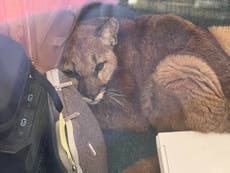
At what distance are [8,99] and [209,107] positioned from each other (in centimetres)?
81

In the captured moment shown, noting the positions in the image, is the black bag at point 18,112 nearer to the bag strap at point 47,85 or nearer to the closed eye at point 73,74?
the bag strap at point 47,85

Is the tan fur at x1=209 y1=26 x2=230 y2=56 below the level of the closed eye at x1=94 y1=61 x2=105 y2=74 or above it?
above

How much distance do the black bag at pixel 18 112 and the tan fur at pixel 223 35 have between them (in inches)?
32.5

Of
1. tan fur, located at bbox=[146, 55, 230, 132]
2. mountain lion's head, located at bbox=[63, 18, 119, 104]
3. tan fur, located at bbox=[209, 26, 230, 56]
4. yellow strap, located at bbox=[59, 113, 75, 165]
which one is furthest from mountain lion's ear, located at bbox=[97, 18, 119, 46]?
yellow strap, located at bbox=[59, 113, 75, 165]

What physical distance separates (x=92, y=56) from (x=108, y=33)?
0.43ft

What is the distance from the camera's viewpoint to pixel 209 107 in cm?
147

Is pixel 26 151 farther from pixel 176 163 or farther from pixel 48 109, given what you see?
pixel 176 163

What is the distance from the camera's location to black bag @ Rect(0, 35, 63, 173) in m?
0.95

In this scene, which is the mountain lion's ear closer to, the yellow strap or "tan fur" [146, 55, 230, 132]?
"tan fur" [146, 55, 230, 132]

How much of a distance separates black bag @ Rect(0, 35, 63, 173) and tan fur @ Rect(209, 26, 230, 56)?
83cm

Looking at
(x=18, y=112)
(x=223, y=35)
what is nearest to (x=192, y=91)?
(x=223, y=35)

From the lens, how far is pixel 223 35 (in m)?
1.67

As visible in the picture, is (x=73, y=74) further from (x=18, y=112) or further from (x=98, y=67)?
(x=18, y=112)

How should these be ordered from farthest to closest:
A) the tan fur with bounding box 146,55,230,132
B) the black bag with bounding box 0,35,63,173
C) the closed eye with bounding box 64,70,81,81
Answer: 1. the closed eye with bounding box 64,70,81,81
2. the tan fur with bounding box 146,55,230,132
3. the black bag with bounding box 0,35,63,173
